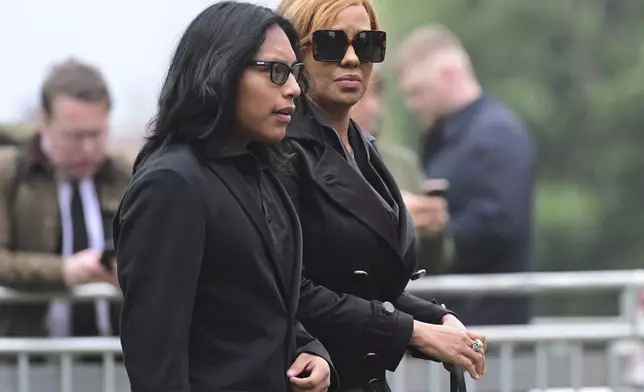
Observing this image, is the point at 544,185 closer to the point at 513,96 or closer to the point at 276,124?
the point at 513,96

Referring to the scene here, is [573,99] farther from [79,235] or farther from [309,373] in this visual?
[309,373]

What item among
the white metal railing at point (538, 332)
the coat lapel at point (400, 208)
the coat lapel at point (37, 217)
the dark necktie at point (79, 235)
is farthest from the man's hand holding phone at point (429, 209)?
the coat lapel at point (400, 208)

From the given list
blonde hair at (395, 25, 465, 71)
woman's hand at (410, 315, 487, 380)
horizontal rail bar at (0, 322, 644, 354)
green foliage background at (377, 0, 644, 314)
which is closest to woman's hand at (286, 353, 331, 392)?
woman's hand at (410, 315, 487, 380)

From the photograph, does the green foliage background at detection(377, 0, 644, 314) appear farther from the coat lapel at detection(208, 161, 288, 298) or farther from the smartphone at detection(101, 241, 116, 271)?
the coat lapel at detection(208, 161, 288, 298)

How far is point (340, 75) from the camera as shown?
3568 millimetres

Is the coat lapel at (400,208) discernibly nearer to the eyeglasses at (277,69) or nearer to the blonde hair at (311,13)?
the blonde hair at (311,13)

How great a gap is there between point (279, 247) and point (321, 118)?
0.49m

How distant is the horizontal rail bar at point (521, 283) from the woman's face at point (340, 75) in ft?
10.4

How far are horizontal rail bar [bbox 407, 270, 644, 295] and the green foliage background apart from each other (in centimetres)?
1019

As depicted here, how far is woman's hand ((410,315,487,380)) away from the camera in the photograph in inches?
139

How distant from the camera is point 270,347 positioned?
309cm

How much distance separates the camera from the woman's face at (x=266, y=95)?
123 inches

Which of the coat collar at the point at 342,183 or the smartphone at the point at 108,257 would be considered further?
the smartphone at the point at 108,257

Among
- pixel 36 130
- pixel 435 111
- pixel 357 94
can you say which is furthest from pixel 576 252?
pixel 357 94
